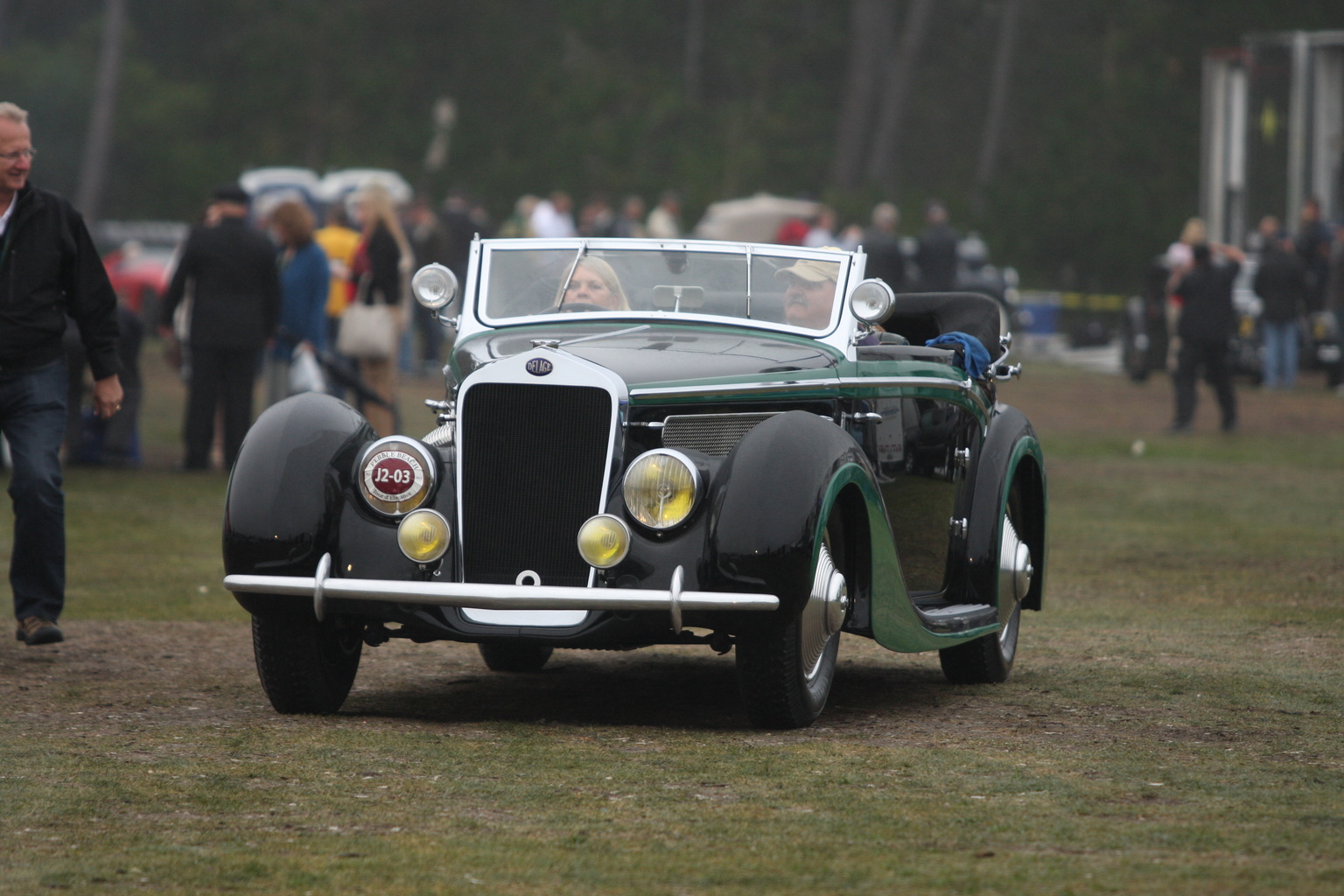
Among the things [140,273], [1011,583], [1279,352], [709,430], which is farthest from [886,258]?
[709,430]

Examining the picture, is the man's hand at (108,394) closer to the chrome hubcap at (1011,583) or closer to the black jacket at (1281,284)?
the chrome hubcap at (1011,583)

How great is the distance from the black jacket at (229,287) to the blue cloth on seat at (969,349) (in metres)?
7.49

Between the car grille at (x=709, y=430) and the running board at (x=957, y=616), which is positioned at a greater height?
the car grille at (x=709, y=430)

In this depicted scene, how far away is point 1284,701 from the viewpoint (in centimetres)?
696

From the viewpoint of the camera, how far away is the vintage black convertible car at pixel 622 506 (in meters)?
A: 6.20

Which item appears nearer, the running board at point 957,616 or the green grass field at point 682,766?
the green grass field at point 682,766

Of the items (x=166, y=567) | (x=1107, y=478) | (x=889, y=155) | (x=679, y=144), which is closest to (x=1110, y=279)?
(x=889, y=155)

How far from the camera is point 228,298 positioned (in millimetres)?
14500

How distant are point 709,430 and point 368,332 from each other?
30.3ft

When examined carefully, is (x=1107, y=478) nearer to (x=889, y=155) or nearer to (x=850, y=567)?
(x=850, y=567)

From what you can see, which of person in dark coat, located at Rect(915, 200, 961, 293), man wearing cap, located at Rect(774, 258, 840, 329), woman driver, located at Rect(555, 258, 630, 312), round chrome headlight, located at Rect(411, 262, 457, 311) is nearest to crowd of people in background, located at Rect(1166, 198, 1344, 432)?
person in dark coat, located at Rect(915, 200, 961, 293)

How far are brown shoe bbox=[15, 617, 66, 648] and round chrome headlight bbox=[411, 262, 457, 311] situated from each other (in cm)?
190

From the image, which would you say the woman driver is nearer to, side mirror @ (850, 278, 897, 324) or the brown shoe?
side mirror @ (850, 278, 897, 324)

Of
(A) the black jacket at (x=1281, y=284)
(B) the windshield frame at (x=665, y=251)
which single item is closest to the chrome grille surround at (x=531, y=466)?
(B) the windshield frame at (x=665, y=251)
